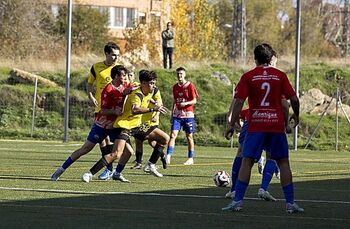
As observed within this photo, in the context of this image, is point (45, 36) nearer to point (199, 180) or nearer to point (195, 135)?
point (195, 135)

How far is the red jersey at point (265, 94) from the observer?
1365 cm

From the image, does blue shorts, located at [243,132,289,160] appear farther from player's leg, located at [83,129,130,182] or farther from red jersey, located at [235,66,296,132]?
player's leg, located at [83,129,130,182]

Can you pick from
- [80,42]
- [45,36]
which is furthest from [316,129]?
[80,42]

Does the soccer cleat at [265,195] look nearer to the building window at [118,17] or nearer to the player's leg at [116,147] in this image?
the player's leg at [116,147]

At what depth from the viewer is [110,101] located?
18.1 m

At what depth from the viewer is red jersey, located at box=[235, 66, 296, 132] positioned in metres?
13.6

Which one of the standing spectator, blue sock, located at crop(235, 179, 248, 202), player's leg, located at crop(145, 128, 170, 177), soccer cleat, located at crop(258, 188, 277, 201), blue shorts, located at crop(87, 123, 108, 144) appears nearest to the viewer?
blue sock, located at crop(235, 179, 248, 202)

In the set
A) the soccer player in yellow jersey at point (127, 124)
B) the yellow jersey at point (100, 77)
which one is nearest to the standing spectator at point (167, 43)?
the yellow jersey at point (100, 77)

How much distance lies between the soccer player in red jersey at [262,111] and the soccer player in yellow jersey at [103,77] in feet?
18.4

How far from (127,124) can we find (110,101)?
2.04 ft

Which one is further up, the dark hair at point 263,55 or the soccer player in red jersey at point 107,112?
the dark hair at point 263,55

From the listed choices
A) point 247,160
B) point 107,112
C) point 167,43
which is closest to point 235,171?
point 247,160

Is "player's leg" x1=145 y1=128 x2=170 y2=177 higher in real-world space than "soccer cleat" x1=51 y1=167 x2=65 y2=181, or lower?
higher

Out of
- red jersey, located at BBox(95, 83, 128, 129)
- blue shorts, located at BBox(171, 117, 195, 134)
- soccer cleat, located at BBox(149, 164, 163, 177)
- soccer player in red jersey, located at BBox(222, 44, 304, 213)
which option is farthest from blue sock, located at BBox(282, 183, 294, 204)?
blue shorts, located at BBox(171, 117, 195, 134)
